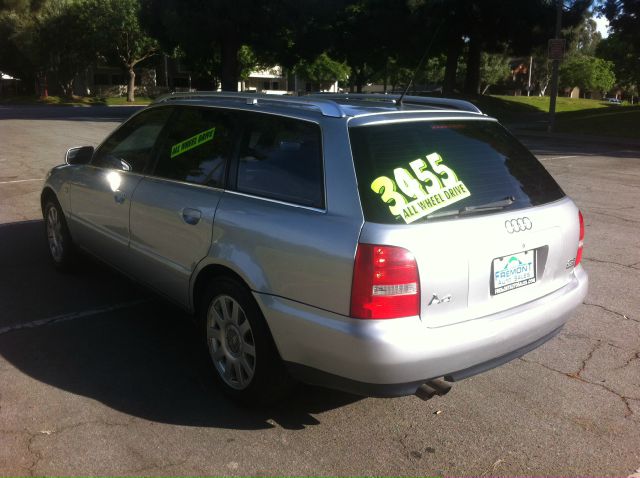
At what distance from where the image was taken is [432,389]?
307 cm

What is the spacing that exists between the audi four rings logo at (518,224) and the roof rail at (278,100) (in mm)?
1040

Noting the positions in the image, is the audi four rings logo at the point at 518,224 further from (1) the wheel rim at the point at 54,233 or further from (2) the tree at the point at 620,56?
(2) the tree at the point at 620,56

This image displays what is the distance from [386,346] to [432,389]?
445mm

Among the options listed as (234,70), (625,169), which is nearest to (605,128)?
(625,169)

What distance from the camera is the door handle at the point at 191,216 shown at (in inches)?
146

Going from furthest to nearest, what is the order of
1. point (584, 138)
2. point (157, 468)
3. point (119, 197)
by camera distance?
1. point (584, 138)
2. point (119, 197)
3. point (157, 468)

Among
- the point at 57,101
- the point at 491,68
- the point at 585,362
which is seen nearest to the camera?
the point at 585,362

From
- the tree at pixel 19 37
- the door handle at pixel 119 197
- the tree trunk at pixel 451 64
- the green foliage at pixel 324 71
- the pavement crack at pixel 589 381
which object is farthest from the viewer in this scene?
the green foliage at pixel 324 71

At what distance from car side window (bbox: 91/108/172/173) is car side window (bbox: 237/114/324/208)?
3.83ft

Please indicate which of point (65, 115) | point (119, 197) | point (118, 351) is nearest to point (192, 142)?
point (119, 197)

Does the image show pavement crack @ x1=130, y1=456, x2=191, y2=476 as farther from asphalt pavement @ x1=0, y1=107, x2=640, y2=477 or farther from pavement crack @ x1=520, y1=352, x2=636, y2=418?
pavement crack @ x1=520, y1=352, x2=636, y2=418

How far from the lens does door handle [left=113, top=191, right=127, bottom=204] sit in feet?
14.9

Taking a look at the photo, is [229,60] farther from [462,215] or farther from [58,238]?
[462,215]

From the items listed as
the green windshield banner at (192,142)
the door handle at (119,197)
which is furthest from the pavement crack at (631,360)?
the door handle at (119,197)
